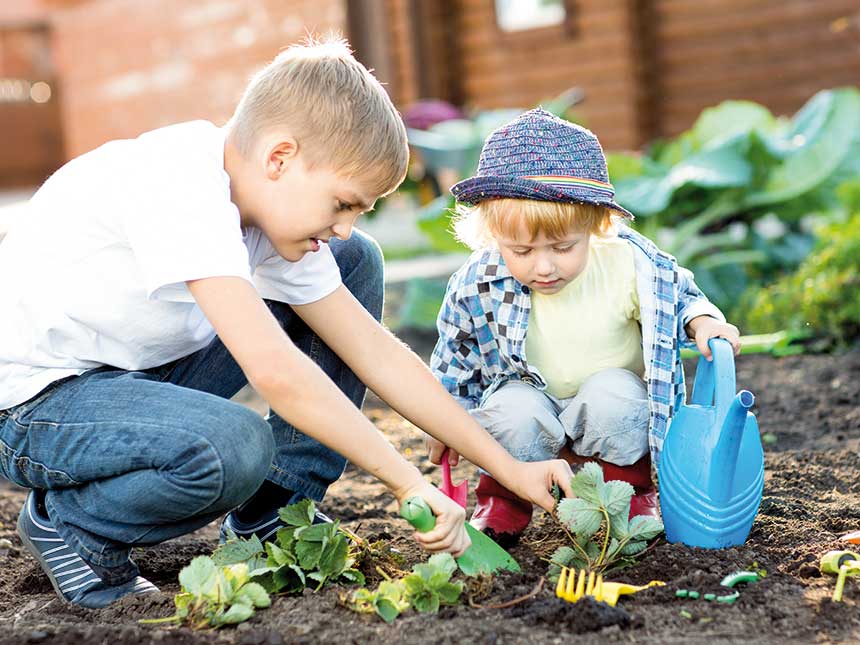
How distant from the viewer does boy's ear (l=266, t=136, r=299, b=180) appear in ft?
5.90

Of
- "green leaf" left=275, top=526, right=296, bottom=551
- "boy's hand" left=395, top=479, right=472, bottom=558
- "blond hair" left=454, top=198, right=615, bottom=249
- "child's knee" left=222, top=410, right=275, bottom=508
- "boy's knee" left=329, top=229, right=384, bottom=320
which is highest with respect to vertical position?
"blond hair" left=454, top=198, right=615, bottom=249

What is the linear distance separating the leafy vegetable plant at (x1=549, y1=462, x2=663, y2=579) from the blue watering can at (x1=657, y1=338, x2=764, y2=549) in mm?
75

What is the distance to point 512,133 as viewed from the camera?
82.4 inches

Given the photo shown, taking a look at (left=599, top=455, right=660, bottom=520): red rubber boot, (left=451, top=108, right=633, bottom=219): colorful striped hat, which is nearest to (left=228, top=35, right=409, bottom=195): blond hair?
(left=451, top=108, right=633, bottom=219): colorful striped hat

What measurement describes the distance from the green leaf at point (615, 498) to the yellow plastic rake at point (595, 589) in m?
0.15

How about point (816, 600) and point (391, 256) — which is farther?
point (391, 256)

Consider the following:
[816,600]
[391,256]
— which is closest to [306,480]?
[816,600]

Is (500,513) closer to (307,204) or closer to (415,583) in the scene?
(415,583)

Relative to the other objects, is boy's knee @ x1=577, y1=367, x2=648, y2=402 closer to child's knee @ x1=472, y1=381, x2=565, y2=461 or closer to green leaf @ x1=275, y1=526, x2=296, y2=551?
child's knee @ x1=472, y1=381, x2=565, y2=461

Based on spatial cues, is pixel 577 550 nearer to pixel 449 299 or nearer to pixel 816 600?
pixel 816 600

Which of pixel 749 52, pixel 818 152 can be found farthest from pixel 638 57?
pixel 818 152

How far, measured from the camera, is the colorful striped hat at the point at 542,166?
6.63 ft

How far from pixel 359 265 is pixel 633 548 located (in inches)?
31.3

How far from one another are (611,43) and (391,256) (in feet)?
6.01
